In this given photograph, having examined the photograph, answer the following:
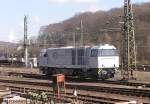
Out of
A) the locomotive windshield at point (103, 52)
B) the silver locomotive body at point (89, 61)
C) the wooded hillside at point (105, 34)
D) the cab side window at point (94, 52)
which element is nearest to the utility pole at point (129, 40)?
the silver locomotive body at point (89, 61)

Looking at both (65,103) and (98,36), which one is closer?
(65,103)

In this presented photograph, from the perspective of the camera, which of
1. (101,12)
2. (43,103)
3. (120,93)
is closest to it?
(43,103)

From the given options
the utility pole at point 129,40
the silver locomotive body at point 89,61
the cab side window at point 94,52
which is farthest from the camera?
the cab side window at point 94,52

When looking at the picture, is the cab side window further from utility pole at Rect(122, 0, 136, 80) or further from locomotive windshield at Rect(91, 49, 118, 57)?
utility pole at Rect(122, 0, 136, 80)

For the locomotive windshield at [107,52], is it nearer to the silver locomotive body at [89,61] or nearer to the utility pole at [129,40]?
the silver locomotive body at [89,61]

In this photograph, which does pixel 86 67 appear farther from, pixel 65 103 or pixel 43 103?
pixel 43 103

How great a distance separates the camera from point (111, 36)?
125 meters

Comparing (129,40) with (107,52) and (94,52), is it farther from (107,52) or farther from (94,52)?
(94,52)

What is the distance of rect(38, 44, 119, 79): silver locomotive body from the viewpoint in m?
41.3

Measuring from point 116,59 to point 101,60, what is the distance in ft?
5.73

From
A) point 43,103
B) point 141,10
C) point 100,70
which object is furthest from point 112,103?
point 141,10

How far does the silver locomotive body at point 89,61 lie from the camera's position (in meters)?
41.3

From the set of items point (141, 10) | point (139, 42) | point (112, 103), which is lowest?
point (112, 103)

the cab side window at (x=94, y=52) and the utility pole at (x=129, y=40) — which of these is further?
the cab side window at (x=94, y=52)
